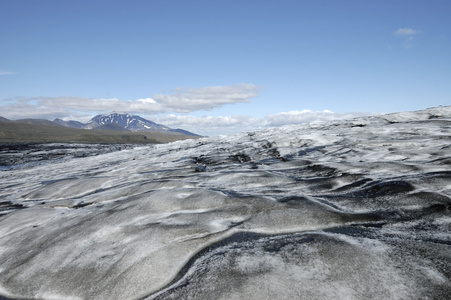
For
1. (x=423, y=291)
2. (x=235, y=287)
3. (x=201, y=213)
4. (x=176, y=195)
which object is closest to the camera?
(x=423, y=291)

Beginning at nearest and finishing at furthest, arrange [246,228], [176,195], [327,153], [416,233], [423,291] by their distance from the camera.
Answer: [423,291] < [416,233] < [246,228] < [176,195] < [327,153]

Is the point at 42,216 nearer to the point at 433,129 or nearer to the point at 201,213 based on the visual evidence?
the point at 201,213

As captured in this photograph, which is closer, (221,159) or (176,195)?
(176,195)

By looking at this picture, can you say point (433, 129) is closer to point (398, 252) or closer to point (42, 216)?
point (398, 252)

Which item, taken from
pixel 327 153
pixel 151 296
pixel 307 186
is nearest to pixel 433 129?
pixel 327 153

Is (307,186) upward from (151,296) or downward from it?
upward

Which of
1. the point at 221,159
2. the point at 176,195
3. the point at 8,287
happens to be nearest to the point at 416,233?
the point at 176,195

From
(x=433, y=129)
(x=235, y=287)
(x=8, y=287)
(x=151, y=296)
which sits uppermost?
(x=433, y=129)
